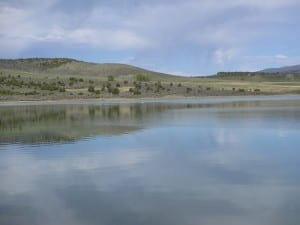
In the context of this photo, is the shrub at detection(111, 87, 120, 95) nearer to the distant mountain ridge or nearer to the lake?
A: the lake

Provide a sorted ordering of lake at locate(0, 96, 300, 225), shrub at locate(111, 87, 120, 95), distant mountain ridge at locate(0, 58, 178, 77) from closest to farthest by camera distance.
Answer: lake at locate(0, 96, 300, 225) → shrub at locate(111, 87, 120, 95) → distant mountain ridge at locate(0, 58, 178, 77)

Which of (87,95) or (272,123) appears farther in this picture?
(87,95)

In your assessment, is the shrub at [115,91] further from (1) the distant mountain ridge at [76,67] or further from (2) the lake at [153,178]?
(1) the distant mountain ridge at [76,67]

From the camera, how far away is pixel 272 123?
1048 inches

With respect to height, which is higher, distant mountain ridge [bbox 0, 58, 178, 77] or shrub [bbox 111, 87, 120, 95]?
distant mountain ridge [bbox 0, 58, 178, 77]

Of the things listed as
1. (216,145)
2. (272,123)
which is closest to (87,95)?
(272,123)

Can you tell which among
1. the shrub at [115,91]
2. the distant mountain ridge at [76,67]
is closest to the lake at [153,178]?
the shrub at [115,91]

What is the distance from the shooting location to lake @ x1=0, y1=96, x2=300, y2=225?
9758mm

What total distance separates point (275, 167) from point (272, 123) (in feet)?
42.6

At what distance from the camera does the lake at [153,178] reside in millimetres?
9758

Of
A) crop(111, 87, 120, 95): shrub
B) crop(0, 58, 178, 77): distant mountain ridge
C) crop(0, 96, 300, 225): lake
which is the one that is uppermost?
crop(0, 58, 178, 77): distant mountain ridge

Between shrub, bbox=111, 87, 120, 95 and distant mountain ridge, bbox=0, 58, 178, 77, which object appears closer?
shrub, bbox=111, 87, 120, 95

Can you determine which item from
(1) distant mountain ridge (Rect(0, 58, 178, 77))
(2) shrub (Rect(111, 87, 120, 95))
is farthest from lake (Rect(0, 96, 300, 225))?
(1) distant mountain ridge (Rect(0, 58, 178, 77))

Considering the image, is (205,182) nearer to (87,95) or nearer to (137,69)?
(87,95)
